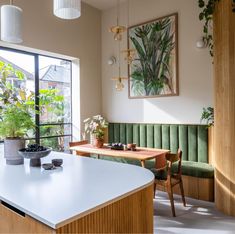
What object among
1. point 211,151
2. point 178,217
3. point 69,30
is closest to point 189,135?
point 211,151

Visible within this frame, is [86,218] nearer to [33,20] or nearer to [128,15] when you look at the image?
[33,20]

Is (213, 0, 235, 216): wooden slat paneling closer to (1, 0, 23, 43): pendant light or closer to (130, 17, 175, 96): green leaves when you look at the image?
(130, 17, 175, 96): green leaves

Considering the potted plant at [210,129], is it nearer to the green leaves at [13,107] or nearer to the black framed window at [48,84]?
the green leaves at [13,107]

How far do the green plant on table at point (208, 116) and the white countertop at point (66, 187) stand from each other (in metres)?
2.30

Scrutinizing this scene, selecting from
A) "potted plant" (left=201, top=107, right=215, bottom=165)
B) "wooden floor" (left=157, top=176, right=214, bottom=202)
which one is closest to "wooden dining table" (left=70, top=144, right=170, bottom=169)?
"wooden floor" (left=157, top=176, right=214, bottom=202)

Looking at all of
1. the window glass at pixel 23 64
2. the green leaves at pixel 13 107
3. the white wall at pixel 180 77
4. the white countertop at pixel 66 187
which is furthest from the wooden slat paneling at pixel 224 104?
the window glass at pixel 23 64

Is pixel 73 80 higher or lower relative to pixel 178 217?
higher

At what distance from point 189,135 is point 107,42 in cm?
284

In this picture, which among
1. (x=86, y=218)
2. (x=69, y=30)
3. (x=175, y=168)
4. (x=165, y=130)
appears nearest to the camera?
(x=86, y=218)

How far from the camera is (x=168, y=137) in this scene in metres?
4.35

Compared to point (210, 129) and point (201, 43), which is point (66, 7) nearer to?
point (201, 43)

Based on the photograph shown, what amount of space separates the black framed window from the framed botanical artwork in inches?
56.4

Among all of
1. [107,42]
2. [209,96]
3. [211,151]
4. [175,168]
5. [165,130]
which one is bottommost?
[175,168]

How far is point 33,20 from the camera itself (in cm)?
421
